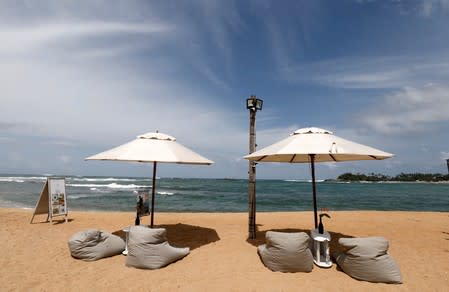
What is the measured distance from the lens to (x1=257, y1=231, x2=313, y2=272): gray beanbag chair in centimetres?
452

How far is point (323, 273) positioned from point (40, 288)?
4262 millimetres

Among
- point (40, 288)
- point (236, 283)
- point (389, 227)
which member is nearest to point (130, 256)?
point (40, 288)

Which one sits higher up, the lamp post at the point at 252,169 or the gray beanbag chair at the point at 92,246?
the lamp post at the point at 252,169

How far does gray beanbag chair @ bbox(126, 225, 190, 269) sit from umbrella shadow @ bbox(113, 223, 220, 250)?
1147 millimetres

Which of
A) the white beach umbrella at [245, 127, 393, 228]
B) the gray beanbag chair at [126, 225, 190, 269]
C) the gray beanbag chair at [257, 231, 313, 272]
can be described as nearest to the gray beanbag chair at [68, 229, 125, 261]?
the gray beanbag chair at [126, 225, 190, 269]

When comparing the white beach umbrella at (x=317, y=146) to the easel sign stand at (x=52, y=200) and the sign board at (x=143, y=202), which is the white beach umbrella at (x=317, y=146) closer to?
the sign board at (x=143, y=202)

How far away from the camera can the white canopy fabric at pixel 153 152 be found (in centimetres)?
525

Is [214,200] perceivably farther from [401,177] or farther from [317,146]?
[401,177]

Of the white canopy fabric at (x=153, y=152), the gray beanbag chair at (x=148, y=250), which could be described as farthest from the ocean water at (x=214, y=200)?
the gray beanbag chair at (x=148, y=250)

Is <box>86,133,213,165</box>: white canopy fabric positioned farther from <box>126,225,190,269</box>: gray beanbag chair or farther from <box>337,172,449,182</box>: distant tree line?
<box>337,172,449,182</box>: distant tree line

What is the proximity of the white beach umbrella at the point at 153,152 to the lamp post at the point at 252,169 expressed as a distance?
4.21ft

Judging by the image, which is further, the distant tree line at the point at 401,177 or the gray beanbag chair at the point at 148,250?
the distant tree line at the point at 401,177

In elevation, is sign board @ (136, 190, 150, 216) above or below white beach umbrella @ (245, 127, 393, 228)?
below

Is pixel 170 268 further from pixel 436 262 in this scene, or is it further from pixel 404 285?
pixel 436 262
